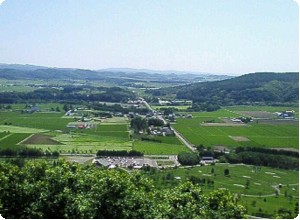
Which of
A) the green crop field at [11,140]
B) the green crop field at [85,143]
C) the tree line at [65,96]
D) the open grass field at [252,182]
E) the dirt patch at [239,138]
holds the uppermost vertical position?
the tree line at [65,96]

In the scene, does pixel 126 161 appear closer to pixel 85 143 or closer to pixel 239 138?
pixel 85 143

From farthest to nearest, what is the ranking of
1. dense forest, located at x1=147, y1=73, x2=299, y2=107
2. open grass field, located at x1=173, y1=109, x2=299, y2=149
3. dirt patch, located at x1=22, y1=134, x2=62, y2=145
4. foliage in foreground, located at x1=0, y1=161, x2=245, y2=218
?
dense forest, located at x1=147, y1=73, x2=299, y2=107 → open grass field, located at x1=173, y1=109, x2=299, y2=149 → dirt patch, located at x1=22, y1=134, x2=62, y2=145 → foliage in foreground, located at x1=0, y1=161, x2=245, y2=218

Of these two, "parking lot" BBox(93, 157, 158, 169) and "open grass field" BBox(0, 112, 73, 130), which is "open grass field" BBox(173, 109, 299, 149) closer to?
"parking lot" BBox(93, 157, 158, 169)

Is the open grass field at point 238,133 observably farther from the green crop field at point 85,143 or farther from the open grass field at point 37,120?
the open grass field at point 37,120

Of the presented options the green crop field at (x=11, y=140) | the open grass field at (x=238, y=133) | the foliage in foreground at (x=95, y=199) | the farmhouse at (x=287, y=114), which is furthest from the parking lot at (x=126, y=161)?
the farmhouse at (x=287, y=114)

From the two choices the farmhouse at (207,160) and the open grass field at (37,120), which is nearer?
the farmhouse at (207,160)

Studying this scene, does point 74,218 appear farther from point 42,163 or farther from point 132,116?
point 132,116

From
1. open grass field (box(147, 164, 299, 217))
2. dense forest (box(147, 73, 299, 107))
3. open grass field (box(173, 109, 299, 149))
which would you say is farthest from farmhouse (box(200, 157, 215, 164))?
dense forest (box(147, 73, 299, 107))
